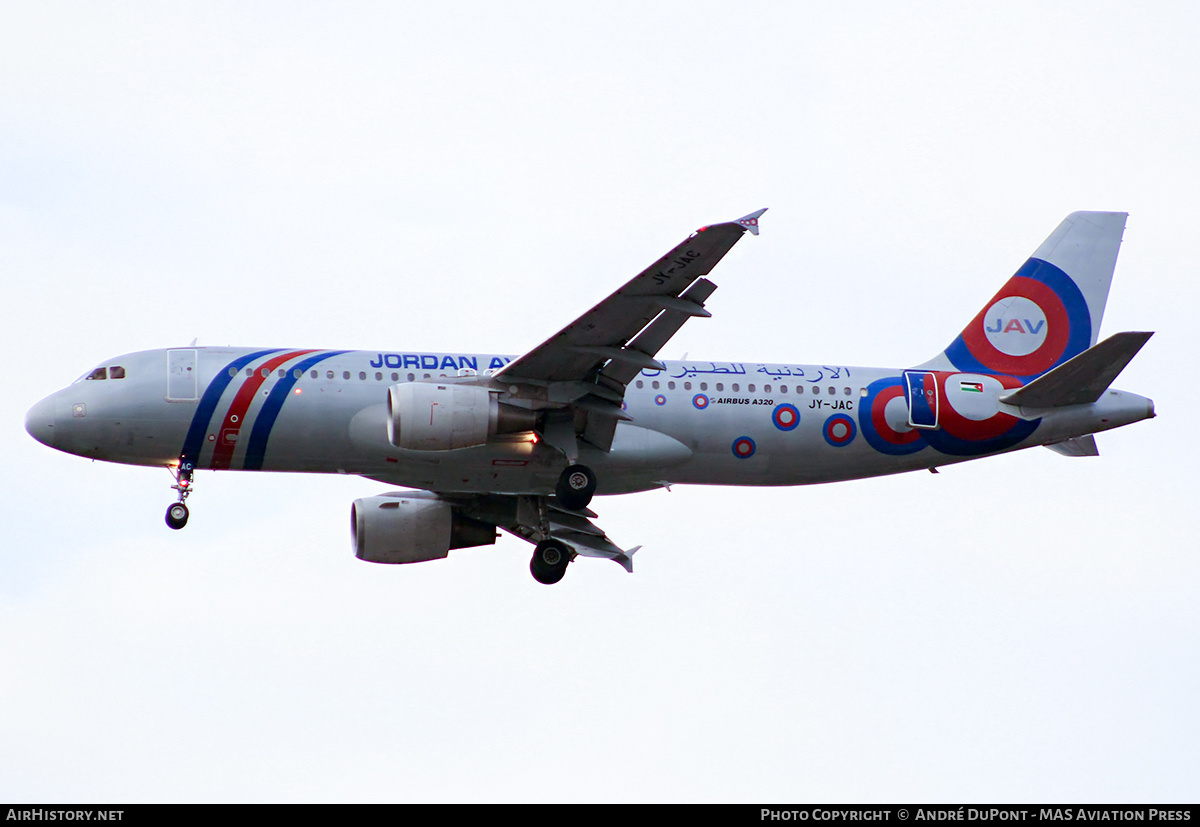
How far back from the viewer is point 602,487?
3731cm

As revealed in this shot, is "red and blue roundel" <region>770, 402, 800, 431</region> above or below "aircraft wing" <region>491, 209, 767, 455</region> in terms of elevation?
below

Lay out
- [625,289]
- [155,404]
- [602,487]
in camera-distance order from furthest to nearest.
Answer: [602,487] → [155,404] → [625,289]

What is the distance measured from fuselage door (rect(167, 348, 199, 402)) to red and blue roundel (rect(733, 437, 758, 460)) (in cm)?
1213

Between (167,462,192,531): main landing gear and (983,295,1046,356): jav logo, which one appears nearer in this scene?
(167,462,192,531): main landing gear

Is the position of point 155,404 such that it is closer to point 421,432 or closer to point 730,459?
point 421,432

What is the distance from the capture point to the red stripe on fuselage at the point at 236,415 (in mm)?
35000

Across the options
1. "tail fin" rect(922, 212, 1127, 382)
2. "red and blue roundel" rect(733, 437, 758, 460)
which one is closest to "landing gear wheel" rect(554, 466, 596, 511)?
"red and blue roundel" rect(733, 437, 758, 460)

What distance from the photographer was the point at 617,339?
33719 millimetres

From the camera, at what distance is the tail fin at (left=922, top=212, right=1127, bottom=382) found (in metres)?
40.2

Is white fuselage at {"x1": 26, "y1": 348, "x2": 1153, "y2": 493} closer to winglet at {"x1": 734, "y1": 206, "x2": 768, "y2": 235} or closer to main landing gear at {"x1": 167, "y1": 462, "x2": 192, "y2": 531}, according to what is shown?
main landing gear at {"x1": 167, "y1": 462, "x2": 192, "y2": 531}

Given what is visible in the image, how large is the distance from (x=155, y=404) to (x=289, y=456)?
3102 mm

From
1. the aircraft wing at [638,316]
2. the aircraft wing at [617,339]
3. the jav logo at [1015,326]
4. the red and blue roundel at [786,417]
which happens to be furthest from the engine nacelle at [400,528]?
the jav logo at [1015,326]

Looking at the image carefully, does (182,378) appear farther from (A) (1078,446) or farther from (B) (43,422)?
(A) (1078,446)

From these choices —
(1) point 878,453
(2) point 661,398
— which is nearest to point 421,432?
(2) point 661,398
